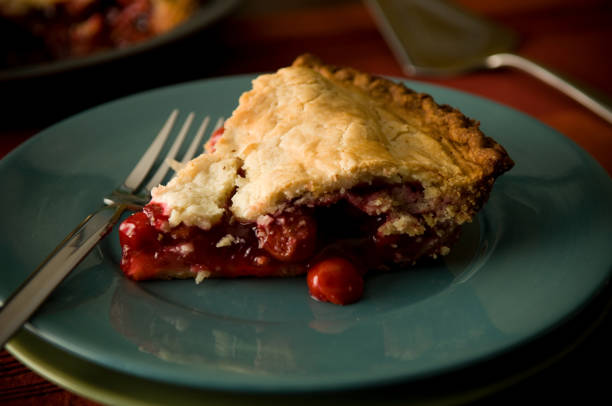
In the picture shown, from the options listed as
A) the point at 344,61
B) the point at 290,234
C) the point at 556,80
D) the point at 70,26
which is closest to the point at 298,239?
the point at 290,234

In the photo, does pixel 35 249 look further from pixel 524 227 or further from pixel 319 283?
pixel 524 227

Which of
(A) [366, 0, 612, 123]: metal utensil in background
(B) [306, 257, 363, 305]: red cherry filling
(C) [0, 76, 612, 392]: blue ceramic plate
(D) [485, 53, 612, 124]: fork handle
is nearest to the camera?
(C) [0, 76, 612, 392]: blue ceramic plate

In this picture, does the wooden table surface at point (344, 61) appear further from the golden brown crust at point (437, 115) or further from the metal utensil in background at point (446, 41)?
the golden brown crust at point (437, 115)

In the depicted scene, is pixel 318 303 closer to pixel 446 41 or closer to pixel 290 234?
pixel 290 234

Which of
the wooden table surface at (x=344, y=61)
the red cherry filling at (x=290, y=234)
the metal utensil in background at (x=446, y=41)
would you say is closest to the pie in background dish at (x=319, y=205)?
the red cherry filling at (x=290, y=234)

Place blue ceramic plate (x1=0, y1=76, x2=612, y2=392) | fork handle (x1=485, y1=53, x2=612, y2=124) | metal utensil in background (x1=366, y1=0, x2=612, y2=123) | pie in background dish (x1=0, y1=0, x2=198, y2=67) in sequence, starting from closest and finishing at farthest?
blue ceramic plate (x1=0, y1=76, x2=612, y2=392), fork handle (x1=485, y1=53, x2=612, y2=124), metal utensil in background (x1=366, y1=0, x2=612, y2=123), pie in background dish (x1=0, y1=0, x2=198, y2=67)

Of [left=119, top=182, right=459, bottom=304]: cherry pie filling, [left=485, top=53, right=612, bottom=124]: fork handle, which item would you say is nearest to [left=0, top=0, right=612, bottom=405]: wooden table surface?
[left=485, top=53, right=612, bottom=124]: fork handle

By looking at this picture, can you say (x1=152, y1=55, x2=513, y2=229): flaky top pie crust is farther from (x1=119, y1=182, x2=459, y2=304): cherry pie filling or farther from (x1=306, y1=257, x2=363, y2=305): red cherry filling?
(x1=306, y1=257, x2=363, y2=305): red cherry filling
